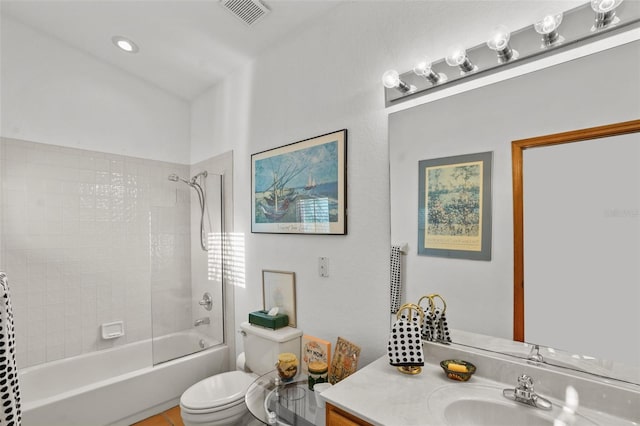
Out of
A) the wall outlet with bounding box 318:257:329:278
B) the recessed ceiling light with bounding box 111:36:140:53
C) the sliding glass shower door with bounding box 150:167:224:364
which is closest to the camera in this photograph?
the wall outlet with bounding box 318:257:329:278

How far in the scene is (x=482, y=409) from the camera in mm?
1067

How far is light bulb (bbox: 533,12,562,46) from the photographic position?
1055 millimetres

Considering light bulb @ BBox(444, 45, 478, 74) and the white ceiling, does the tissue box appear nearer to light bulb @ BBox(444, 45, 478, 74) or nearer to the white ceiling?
light bulb @ BBox(444, 45, 478, 74)

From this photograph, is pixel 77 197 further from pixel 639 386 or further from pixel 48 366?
pixel 639 386

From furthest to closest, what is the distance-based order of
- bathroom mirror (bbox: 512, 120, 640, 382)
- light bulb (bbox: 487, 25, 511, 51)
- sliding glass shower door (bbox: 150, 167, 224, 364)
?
sliding glass shower door (bbox: 150, 167, 224, 364) < light bulb (bbox: 487, 25, 511, 51) < bathroom mirror (bbox: 512, 120, 640, 382)

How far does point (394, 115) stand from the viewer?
1.51 m

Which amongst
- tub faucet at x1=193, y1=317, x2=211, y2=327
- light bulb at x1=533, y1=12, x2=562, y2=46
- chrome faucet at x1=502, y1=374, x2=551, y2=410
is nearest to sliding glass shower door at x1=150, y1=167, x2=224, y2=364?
tub faucet at x1=193, y1=317, x2=211, y2=327

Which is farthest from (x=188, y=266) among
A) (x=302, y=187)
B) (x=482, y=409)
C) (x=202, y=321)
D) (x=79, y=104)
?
(x=482, y=409)

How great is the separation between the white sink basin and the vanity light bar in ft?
4.04

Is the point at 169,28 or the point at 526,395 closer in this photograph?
the point at 526,395

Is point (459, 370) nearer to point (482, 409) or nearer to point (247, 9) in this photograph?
point (482, 409)

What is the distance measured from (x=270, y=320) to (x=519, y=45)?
6.18 ft

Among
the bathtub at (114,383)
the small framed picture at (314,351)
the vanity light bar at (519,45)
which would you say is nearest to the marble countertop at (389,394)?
the small framed picture at (314,351)

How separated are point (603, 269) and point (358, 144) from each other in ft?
3.72
